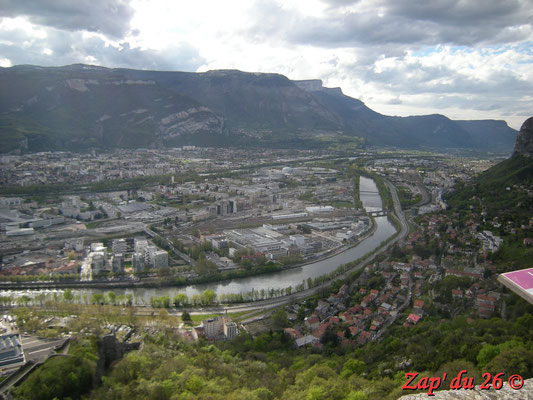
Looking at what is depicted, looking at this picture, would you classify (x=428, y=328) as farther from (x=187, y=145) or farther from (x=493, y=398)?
(x=187, y=145)

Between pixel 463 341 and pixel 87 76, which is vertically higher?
pixel 87 76

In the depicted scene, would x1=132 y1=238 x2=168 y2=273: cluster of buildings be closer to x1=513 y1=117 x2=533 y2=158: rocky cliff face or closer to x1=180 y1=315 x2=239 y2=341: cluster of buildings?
x1=180 y1=315 x2=239 y2=341: cluster of buildings

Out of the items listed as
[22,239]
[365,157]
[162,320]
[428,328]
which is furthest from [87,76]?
[428,328]

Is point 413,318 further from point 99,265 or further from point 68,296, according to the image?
point 99,265

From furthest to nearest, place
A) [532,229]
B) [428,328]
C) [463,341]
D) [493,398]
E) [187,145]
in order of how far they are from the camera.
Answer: [187,145], [532,229], [428,328], [463,341], [493,398]

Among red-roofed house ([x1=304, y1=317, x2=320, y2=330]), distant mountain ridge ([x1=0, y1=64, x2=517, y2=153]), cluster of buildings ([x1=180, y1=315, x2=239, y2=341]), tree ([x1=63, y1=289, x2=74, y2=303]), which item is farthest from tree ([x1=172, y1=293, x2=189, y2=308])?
distant mountain ridge ([x1=0, y1=64, x2=517, y2=153])
